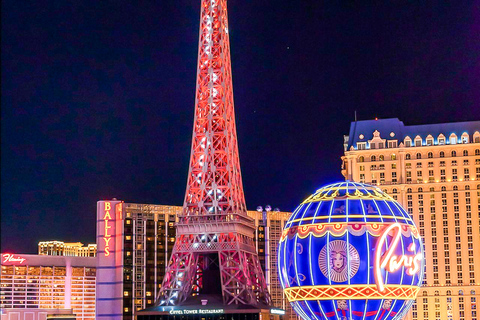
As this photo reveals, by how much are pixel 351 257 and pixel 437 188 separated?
92.0 metres

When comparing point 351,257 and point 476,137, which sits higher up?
point 476,137

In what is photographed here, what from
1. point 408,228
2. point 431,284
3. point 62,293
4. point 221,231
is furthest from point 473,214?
point 408,228

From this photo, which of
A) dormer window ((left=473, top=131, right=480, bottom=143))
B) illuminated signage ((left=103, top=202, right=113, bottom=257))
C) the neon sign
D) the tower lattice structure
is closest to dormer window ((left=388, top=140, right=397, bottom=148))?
dormer window ((left=473, top=131, right=480, bottom=143))

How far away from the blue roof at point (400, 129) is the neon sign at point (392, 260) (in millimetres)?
91821

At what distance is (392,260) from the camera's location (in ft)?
182

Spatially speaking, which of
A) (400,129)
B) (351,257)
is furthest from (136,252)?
(351,257)

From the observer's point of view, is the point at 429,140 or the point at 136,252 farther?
the point at 429,140

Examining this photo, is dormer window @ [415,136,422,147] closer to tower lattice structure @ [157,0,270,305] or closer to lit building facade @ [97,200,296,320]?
lit building facade @ [97,200,296,320]

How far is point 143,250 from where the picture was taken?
467 ft

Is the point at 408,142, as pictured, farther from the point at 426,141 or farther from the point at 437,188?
the point at 437,188

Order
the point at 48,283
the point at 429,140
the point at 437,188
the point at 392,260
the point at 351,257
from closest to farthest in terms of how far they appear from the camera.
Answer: the point at 351,257, the point at 392,260, the point at 48,283, the point at 437,188, the point at 429,140

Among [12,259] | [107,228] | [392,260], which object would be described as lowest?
[392,260]

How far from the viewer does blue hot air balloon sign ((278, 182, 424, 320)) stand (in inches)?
2158

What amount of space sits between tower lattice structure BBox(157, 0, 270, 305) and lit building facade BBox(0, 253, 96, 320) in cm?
2670
